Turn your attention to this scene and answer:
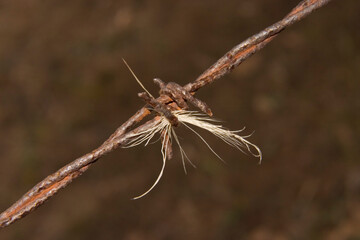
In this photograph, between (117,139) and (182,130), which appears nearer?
(117,139)

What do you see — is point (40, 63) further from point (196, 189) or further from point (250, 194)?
point (250, 194)

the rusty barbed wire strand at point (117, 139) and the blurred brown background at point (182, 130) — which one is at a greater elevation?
the blurred brown background at point (182, 130)

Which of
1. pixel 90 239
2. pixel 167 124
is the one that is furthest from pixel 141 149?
pixel 167 124

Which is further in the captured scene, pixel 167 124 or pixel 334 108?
pixel 334 108

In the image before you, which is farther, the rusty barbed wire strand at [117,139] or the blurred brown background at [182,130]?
the blurred brown background at [182,130]

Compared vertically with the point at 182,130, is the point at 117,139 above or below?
below
